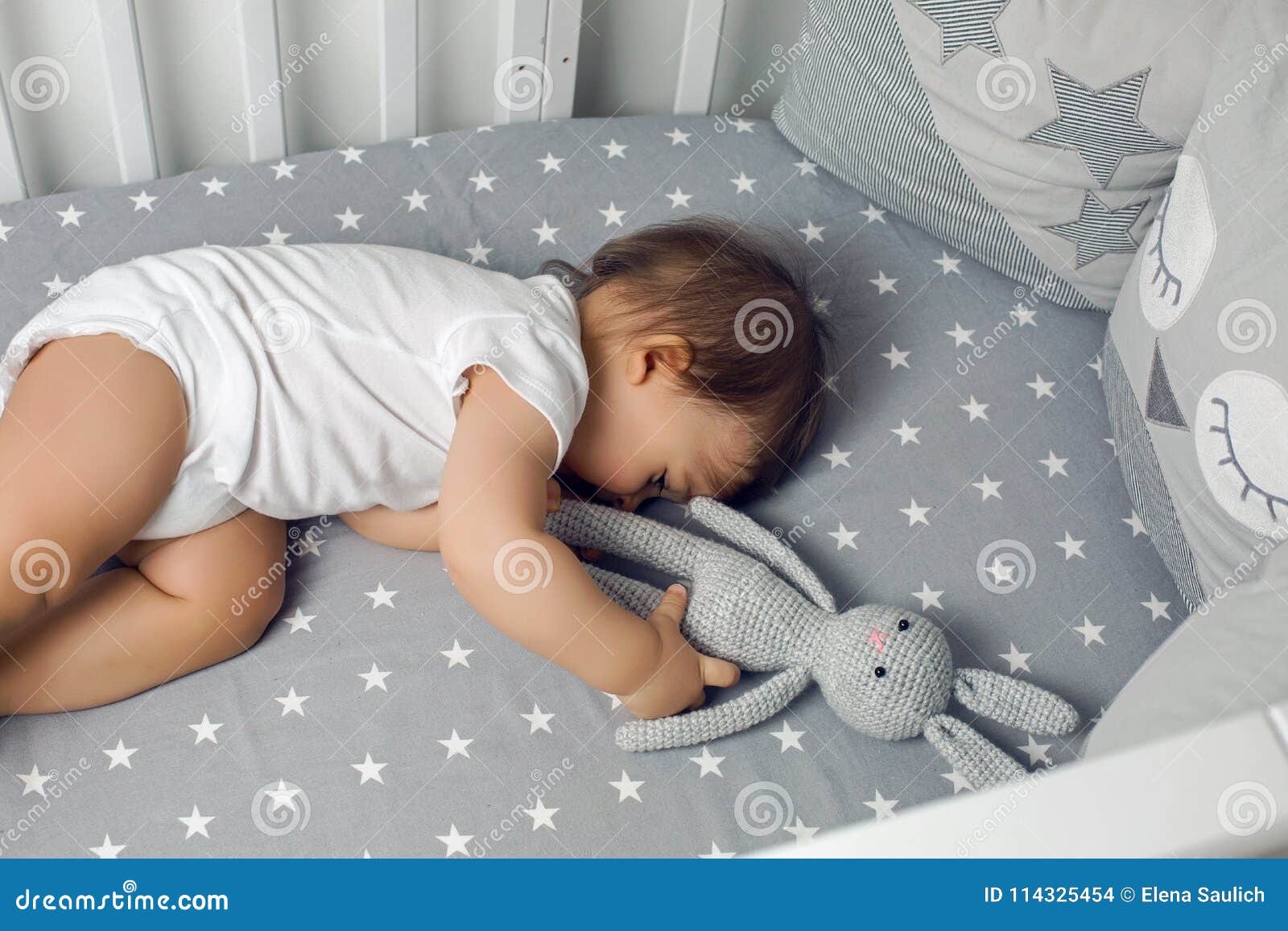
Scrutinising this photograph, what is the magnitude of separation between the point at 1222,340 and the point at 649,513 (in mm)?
490

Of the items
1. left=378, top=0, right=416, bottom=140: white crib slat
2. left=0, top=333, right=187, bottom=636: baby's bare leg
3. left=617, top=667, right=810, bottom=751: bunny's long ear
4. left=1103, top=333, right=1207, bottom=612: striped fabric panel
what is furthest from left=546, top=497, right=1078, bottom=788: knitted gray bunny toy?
left=378, top=0, right=416, bottom=140: white crib slat

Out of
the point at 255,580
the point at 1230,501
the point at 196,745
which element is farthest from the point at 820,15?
the point at 196,745

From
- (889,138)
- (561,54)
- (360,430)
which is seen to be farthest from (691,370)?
(561,54)

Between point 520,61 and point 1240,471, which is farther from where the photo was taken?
point 520,61

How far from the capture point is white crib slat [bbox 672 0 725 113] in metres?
1.26

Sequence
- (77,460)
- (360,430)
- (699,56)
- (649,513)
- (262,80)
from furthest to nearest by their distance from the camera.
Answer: (699,56) → (262,80) → (649,513) → (360,430) → (77,460)

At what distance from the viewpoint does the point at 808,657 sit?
87cm

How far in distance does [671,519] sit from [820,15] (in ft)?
1.93

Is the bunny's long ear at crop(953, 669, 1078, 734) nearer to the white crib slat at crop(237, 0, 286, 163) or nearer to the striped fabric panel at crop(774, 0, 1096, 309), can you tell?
the striped fabric panel at crop(774, 0, 1096, 309)

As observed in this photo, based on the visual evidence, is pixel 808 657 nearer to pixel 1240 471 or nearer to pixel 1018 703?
pixel 1018 703

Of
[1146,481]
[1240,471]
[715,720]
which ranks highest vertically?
[1240,471]

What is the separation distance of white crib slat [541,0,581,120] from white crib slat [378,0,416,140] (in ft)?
0.49

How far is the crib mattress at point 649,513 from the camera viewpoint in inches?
31.4

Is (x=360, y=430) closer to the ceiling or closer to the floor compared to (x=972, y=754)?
closer to the ceiling
